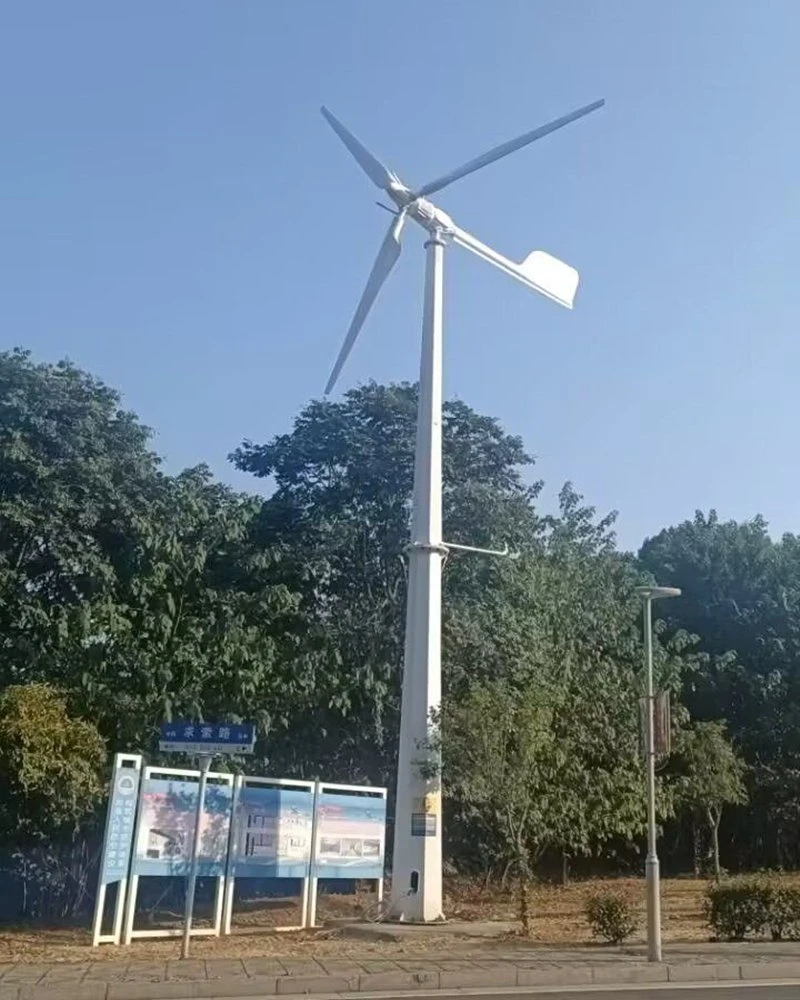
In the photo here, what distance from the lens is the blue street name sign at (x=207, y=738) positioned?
15523mm

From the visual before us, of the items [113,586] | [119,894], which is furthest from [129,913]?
[113,586]

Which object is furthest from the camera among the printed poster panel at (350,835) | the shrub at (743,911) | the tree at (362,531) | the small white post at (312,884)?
the tree at (362,531)

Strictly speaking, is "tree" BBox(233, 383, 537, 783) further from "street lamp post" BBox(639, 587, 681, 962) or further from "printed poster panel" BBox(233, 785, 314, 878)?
"street lamp post" BBox(639, 587, 681, 962)

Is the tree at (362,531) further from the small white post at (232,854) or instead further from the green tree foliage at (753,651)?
the green tree foliage at (753,651)

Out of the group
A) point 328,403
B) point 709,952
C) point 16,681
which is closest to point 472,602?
point 328,403

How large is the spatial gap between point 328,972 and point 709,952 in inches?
250

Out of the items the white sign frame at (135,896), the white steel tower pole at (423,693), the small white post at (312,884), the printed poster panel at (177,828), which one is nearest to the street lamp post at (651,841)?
the white steel tower pole at (423,693)

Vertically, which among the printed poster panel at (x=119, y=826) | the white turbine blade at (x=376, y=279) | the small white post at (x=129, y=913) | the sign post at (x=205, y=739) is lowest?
the small white post at (x=129, y=913)

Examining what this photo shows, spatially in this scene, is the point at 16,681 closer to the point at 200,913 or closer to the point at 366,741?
the point at 200,913

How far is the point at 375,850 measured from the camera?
2322cm

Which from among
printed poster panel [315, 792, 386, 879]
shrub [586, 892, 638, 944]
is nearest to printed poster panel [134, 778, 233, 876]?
printed poster panel [315, 792, 386, 879]

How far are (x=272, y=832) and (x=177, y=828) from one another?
2.38 meters

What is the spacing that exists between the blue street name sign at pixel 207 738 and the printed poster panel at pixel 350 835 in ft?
22.7

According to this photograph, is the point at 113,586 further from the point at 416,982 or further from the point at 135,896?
the point at 416,982
